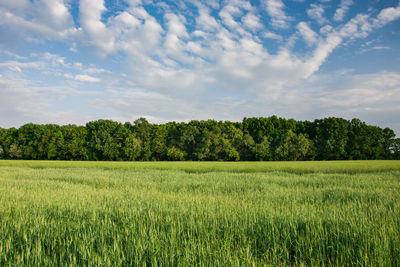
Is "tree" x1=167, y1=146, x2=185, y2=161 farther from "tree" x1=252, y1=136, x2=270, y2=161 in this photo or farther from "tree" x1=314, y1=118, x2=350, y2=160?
"tree" x1=314, y1=118, x2=350, y2=160

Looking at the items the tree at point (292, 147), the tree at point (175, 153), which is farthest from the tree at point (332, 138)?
the tree at point (175, 153)

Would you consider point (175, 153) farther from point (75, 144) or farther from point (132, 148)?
point (75, 144)

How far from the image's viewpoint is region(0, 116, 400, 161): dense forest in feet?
165

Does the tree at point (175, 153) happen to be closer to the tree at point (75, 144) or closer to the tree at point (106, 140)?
the tree at point (106, 140)

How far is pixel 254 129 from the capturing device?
55.2 metres

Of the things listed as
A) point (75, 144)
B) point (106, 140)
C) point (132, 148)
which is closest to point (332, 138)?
point (132, 148)

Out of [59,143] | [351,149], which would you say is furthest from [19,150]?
[351,149]

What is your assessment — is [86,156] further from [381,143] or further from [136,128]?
[381,143]

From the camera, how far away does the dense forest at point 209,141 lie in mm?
50312

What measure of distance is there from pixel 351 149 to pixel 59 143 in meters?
75.4

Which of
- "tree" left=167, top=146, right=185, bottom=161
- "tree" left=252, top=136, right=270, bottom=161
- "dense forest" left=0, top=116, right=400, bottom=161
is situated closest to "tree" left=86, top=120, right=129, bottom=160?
"dense forest" left=0, top=116, right=400, bottom=161

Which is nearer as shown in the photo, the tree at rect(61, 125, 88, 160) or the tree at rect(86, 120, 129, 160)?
the tree at rect(86, 120, 129, 160)

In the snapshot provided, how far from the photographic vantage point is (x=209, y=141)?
51.1 metres

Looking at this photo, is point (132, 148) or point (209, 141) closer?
point (209, 141)
